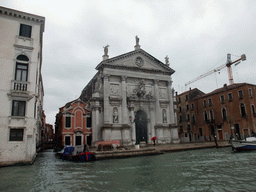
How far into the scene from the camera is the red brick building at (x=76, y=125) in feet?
95.1

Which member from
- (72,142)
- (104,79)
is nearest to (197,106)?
(104,79)

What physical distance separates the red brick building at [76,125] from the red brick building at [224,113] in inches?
840

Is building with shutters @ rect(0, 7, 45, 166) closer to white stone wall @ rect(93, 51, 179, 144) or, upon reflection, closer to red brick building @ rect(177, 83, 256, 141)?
white stone wall @ rect(93, 51, 179, 144)

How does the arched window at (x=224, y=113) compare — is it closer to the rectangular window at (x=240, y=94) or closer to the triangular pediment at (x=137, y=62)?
the rectangular window at (x=240, y=94)

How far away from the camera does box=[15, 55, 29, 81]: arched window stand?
50.8ft

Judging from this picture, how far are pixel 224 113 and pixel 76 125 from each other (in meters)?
25.6

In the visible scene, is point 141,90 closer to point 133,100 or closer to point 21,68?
point 133,100

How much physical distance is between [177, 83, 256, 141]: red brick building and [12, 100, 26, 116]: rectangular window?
27915 millimetres

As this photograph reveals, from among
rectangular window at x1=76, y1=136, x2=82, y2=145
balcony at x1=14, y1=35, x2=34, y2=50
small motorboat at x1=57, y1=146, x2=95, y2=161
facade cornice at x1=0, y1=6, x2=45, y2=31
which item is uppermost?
facade cornice at x1=0, y1=6, x2=45, y2=31

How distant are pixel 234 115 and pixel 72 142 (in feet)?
87.1

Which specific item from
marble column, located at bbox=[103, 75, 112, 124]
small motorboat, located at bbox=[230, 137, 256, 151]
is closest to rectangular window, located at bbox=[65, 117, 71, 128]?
marble column, located at bbox=[103, 75, 112, 124]

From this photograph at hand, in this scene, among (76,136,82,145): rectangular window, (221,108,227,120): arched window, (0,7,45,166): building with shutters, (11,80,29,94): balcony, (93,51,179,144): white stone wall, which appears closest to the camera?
(0,7,45,166): building with shutters

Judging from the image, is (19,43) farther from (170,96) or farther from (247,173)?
(170,96)

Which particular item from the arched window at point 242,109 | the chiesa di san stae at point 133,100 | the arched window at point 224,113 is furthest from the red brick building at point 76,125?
the arched window at point 242,109
